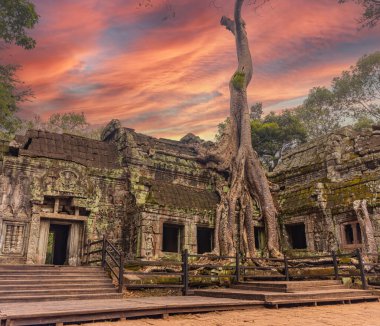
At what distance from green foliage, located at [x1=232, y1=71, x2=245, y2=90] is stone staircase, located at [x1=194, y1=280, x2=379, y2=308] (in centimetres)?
1216

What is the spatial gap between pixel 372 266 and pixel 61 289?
1017 centimetres

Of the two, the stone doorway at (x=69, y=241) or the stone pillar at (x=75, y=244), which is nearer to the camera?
the stone doorway at (x=69, y=241)

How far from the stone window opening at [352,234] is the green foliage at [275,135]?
15814 mm

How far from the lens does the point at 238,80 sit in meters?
19.4

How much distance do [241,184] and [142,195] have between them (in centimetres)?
504

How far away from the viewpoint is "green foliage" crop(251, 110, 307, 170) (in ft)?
98.7

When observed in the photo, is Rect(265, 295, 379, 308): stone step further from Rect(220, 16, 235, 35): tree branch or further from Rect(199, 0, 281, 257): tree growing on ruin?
Rect(220, 16, 235, 35): tree branch

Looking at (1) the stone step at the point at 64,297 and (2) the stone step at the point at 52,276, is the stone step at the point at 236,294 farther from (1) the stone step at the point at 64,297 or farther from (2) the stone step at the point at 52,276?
(2) the stone step at the point at 52,276

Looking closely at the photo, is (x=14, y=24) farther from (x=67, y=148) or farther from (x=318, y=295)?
(x=318, y=295)

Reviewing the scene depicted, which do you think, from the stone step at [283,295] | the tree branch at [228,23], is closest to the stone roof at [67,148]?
the stone step at [283,295]

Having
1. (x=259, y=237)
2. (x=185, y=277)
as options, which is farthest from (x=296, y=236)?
(x=185, y=277)

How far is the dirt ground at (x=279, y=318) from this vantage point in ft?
18.7

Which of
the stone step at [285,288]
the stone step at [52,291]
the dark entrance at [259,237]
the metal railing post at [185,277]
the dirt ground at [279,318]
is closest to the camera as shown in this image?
the dirt ground at [279,318]

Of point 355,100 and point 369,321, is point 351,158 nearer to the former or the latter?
point 369,321
